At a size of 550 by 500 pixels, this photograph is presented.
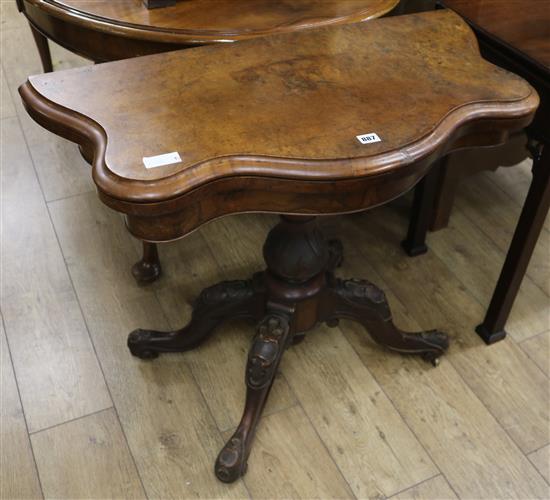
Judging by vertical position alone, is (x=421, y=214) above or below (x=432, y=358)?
above

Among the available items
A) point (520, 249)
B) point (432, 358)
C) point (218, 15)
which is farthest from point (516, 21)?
point (432, 358)

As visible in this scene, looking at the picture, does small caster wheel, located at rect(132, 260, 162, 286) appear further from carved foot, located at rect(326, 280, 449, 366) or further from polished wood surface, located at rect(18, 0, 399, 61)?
polished wood surface, located at rect(18, 0, 399, 61)

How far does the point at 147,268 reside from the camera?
5.72 ft

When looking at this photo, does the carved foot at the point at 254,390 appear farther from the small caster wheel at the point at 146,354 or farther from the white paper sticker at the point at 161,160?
the white paper sticker at the point at 161,160

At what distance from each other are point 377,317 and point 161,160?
0.75 metres

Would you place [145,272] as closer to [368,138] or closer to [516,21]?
[368,138]

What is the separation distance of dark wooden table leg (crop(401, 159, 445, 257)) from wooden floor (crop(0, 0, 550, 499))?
0.04m

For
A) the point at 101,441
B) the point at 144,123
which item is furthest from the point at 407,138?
the point at 101,441

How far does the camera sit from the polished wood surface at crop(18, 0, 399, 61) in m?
1.21

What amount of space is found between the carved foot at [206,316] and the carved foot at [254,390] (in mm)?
103

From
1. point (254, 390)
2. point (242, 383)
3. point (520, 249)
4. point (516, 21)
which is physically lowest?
point (242, 383)

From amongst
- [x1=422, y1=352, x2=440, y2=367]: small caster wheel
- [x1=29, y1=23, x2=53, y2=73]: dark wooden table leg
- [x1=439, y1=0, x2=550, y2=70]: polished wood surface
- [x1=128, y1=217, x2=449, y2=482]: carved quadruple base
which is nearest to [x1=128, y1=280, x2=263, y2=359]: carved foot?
[x1=128, y1=217, x2=449, y2=482]: carved quadruple base

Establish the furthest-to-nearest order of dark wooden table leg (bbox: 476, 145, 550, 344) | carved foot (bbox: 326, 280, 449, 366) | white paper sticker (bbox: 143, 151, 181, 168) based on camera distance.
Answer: carved foot (bbox: 326, 280, 449, 366) < dark wooden table leg (bbox: 476, 145, 550, 344) < white paper sticker (bbox: 143, 151, 181, 168)

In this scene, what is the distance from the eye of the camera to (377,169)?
3.07 feet
